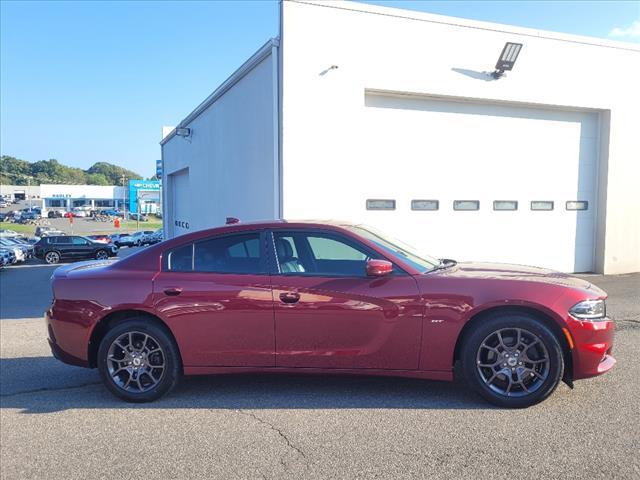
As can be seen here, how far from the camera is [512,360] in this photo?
3922 mm

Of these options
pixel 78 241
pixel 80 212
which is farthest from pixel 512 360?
pixel 80 212

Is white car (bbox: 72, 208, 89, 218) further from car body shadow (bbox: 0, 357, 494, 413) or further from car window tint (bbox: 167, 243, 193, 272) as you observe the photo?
car window tint (bbox: 167, 243, 193, 272)

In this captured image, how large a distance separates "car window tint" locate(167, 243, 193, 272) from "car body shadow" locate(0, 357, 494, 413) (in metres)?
1.14

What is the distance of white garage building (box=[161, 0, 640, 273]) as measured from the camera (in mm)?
9352

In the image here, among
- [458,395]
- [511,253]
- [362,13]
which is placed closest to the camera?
[458,395]

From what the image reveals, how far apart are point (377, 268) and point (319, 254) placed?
2.79 feet

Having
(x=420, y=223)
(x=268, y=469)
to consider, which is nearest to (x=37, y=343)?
(x=268, y=469)

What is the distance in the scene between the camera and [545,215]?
11414 mm

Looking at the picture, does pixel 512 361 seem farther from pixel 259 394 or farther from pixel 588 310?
pixel 259 394

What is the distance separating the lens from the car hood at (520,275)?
4.08 meters

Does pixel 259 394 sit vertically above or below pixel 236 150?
below

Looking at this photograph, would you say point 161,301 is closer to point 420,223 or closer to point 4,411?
point 4,411

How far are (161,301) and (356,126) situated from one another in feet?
20.9

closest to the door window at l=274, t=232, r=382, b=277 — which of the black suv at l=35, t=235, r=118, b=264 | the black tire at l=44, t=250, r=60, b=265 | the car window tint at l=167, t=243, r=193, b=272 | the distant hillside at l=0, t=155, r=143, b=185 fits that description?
the car window tint at l=167, t=243, r=193, b=272
